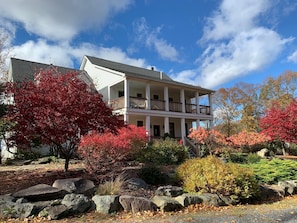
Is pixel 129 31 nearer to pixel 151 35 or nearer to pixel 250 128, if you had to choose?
pixel 151 35

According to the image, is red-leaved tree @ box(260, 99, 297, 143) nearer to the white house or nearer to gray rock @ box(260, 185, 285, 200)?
the white house

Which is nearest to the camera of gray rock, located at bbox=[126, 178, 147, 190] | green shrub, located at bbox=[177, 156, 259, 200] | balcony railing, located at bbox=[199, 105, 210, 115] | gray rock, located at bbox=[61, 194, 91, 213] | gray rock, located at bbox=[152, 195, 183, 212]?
gray rock, located at bbox=[61, 194, 91, 213]

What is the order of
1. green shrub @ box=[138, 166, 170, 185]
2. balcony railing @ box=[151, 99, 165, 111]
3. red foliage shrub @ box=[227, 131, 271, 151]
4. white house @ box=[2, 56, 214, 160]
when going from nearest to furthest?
green shrub @ box=[138, 166, 170, 185]
red foliage shrub @ box=[227, 131, 271, 151]
white house @ box=[2, 56, 214, 160]
balcony railing @ box=[151, 99, 165, 111]

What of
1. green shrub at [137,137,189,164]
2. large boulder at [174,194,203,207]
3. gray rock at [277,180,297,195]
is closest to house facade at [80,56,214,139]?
green shrub at [137,137,189,164]

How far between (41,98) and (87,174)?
328cm

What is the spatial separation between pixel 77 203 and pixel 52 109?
349 cm

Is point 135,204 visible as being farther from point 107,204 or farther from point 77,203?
point 77,203

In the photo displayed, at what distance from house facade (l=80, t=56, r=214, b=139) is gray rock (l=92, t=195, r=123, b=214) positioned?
12.4 m

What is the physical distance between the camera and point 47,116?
25.1 ft

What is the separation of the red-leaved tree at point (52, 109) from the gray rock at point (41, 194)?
2227 mm

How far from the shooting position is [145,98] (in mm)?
20281

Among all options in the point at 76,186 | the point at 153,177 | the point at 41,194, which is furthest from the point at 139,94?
the point at 41,194

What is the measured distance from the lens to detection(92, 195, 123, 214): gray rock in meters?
5.29

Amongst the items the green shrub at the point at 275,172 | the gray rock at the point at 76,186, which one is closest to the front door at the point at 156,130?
the green shrub at the point at 275,172
